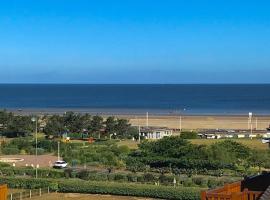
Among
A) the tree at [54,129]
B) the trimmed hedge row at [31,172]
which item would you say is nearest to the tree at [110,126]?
the tree at [54,129]

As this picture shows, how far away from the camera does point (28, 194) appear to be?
3716cm

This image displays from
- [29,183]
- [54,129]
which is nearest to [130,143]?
→ [54,129]

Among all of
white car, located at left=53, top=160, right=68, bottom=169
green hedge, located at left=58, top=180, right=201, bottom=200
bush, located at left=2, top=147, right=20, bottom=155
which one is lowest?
green hedge, located at left=58, top=180, right=201, bottom=200

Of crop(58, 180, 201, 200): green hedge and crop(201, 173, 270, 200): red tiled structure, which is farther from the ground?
crop(201, 173, 270, 200): red tiled structure

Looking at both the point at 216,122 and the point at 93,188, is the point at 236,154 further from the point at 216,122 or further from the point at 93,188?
the point at 216,122

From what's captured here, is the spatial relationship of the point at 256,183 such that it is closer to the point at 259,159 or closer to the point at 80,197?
the point at 80,197

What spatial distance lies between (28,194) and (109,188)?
16.0 ft

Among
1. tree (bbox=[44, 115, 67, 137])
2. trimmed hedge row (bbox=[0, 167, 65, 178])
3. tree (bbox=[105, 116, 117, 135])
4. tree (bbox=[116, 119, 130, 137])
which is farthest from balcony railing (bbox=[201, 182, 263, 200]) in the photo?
tree (bbox=[116, 119, 130, 137])

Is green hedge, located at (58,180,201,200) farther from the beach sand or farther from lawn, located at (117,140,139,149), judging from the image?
the beach sand

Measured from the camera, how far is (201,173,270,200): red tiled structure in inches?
744

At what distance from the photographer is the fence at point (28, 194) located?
118 feet

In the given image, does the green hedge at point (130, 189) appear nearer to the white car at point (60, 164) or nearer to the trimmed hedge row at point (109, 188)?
the trimmed hedge row at point (109, 188)

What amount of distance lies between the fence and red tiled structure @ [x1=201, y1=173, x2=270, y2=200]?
17.2 m

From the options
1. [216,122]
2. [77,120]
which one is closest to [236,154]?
[77,120]
